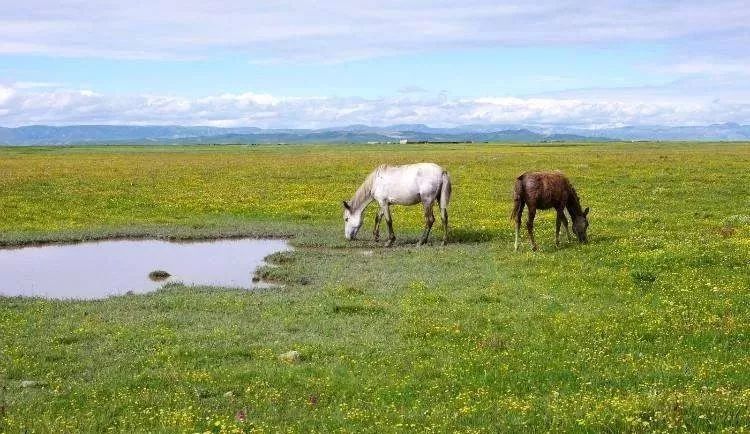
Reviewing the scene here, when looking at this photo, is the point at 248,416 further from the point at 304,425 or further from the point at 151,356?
the point at 151,356

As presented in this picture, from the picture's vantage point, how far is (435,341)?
1411 cm

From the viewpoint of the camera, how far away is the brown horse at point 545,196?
78.6 feet

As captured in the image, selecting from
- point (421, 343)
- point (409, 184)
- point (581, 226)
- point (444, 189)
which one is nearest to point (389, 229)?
point (409, 184)

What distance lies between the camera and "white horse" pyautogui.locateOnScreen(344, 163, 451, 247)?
2822 cm

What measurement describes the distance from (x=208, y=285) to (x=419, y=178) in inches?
427

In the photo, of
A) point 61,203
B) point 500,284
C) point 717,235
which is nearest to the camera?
point 500,284

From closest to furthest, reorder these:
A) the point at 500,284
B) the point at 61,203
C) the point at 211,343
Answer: the point at 211,343 → the point at 500,284 → the point at 61,203

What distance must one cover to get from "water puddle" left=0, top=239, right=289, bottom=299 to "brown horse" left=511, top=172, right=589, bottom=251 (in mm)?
9327

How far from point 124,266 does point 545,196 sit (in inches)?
574

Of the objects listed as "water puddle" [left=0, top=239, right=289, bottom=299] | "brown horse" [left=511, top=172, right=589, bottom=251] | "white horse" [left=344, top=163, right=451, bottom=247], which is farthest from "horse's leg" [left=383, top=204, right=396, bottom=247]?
"brown horse" [left=511, top=172, right=589, bottom=251]

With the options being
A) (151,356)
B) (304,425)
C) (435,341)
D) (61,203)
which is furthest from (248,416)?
(61,203)

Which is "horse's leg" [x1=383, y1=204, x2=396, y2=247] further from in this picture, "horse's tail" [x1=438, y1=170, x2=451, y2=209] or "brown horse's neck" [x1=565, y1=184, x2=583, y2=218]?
"brown horse's neck" [x1=565, y1=184, x2=583, y2=218]

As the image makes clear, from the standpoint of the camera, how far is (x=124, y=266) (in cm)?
2444

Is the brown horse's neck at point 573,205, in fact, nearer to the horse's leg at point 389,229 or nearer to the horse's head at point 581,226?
the horse's head at point 581,226
